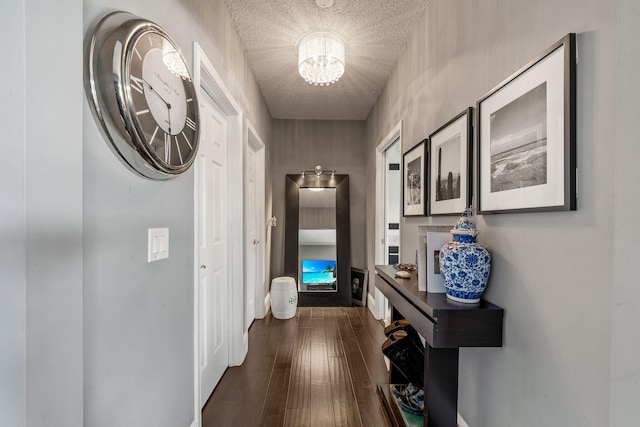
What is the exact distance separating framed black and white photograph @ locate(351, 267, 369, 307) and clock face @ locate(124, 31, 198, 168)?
10.8 ft

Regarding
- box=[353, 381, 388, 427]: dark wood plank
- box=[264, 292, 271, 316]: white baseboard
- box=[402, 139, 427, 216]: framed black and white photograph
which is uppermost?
box=[402, 139, 427, 216]: framed black and white photograph

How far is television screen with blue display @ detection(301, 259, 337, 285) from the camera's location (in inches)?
167

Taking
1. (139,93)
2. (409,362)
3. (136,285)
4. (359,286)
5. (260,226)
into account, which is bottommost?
(359,286)

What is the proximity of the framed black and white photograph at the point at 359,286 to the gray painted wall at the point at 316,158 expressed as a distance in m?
0.23

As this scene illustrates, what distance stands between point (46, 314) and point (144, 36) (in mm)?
924

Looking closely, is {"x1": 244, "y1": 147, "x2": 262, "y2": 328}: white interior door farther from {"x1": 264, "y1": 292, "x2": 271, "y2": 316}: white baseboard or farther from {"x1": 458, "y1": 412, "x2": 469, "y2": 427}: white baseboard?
{"x1": 458, "y1": 412, "x2": 469, "y2": 427}: white baseboard

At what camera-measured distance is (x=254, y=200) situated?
3.50 meters

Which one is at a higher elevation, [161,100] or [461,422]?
[161,100]

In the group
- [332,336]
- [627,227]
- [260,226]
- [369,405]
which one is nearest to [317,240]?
[260,226]

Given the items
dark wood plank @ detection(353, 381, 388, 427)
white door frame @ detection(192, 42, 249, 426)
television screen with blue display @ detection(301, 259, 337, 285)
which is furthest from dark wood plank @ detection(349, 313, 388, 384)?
white door frame @ detection(192, 42, 249, 426)

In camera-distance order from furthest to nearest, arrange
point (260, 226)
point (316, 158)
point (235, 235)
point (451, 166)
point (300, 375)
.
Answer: point (316, 158) < point (260, 226) < point (235, 235) < point (300, 375) < point (451, 166)

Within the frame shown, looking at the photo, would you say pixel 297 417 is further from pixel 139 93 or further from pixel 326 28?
pixel 326 28

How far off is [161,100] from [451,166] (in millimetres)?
1518

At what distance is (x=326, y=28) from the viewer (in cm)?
232
